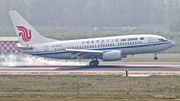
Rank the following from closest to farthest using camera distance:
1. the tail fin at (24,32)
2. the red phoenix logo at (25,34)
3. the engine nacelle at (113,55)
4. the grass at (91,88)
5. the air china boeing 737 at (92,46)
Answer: the grass at (91,88) → the engine nacelle at (113,55) → the air china boeing 737 at (92,46) → the tail fin at (24,32) → the red phoenix logo at (25,34)

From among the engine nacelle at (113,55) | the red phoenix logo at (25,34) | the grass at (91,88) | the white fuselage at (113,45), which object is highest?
the red phoenix logo at (25,34)

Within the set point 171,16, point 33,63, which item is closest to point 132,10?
point 171,16

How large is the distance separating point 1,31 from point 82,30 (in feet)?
72.1

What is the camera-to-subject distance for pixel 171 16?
328 ft

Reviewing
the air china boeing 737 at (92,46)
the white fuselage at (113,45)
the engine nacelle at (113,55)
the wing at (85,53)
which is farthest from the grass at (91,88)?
the white fuselage at (113,45)

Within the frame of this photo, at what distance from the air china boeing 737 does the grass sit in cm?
1154

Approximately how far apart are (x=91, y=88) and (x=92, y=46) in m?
18.4

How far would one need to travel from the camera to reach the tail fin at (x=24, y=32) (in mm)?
42156

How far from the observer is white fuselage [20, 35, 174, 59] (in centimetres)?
4017

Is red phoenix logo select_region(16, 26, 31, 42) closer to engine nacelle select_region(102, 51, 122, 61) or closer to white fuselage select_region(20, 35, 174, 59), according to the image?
white fuselage select_region(20, 35, 174, 59)

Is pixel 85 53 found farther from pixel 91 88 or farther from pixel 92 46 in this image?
pixel 91 88

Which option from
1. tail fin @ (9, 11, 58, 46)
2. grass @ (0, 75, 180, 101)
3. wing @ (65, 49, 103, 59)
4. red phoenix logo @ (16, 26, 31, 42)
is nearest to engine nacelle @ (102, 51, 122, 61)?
wing @ (65, 49, 103, 59)

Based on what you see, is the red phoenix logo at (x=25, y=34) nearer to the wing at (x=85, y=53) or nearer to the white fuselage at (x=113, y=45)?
the white fuselage at (x=113, y=45)

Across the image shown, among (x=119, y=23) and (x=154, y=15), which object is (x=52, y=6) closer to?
(x=119, y=23)
